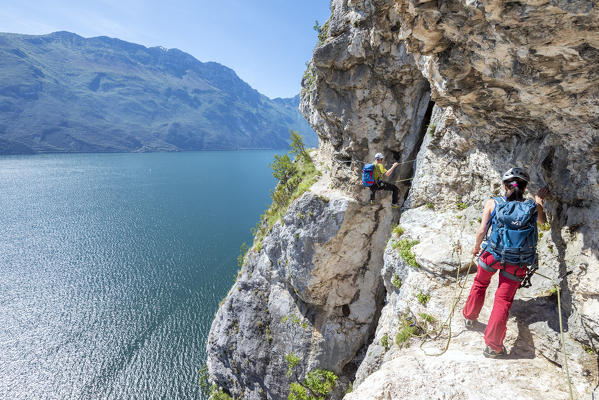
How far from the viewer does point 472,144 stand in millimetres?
9125

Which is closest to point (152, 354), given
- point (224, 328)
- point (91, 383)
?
point (91, 383)

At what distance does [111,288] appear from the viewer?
35375mm

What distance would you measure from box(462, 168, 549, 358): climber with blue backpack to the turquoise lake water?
26.9 m

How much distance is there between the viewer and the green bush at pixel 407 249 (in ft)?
29.1

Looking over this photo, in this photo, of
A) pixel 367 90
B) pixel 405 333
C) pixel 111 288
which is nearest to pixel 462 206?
pixel 405 333

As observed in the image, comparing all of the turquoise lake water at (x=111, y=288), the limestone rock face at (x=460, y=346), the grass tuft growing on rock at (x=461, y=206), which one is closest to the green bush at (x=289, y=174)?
the grass tuft growing on rock at (x=461, y=206)

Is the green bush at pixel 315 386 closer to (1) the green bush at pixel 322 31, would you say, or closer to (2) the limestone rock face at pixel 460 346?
(2) the limestone rock face at pixel 460 346

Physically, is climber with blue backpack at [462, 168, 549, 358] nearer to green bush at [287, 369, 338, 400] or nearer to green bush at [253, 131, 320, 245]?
green bush at [287, 369, 338, 400]

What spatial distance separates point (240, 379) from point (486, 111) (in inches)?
869

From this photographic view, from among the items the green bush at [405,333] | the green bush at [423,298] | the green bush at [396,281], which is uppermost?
the green bush at [423,298]

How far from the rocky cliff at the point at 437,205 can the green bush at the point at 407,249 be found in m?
0.05

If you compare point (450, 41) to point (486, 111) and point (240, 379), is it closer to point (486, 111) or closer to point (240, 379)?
point (486, 111)

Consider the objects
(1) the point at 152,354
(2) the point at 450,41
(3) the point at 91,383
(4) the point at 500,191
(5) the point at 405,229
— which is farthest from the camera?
(1) the point at 152,354

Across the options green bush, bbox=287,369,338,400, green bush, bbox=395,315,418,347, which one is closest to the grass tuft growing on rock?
green bush, bbox=395,315,418,347
